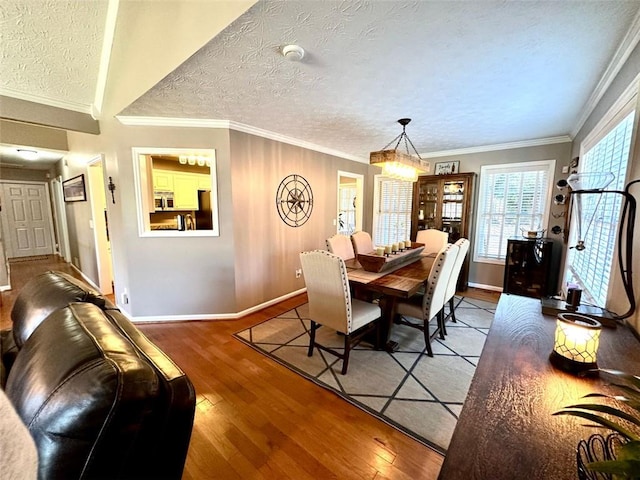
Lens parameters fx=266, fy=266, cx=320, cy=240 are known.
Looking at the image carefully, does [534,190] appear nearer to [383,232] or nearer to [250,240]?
[383,232]

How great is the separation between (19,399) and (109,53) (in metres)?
3.20

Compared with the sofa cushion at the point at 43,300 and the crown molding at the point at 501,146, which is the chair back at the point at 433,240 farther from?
the sofa cushion at the point at 43,300

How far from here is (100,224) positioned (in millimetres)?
3965

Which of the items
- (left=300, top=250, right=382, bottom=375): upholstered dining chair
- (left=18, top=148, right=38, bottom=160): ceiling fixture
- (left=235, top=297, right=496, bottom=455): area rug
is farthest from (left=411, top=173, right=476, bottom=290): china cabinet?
(left=18, top=148, right=38, bottom=160): ceiling fixture

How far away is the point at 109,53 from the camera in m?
2.62

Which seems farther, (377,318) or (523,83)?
(377,318)

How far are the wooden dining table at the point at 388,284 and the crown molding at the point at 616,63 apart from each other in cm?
195

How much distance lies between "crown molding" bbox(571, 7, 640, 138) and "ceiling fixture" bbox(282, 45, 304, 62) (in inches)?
69.2

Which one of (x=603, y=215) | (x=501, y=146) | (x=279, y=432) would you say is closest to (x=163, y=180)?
(x=279, y=432)

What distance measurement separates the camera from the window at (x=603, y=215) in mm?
1692

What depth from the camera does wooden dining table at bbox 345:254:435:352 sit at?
227 cm

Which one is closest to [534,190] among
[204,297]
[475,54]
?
[475,54]

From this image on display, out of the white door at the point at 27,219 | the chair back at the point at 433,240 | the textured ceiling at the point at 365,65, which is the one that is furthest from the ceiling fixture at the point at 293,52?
the white door at the point at 27,219

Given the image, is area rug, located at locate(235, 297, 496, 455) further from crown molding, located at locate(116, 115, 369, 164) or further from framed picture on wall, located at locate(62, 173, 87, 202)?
framed picture on wall, located at locate(62, 173, 87, 202)
